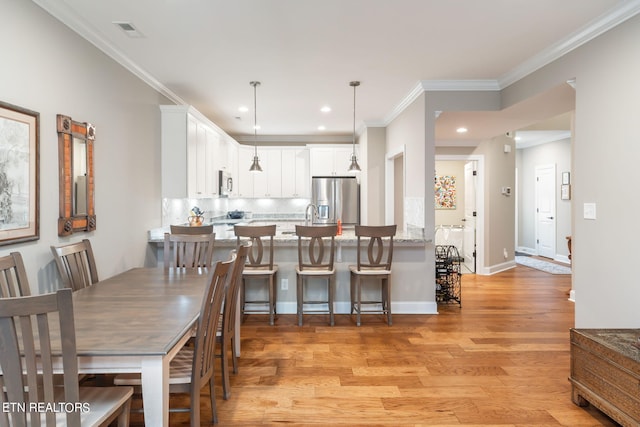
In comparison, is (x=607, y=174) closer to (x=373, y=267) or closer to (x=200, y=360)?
(x=373, y=267)

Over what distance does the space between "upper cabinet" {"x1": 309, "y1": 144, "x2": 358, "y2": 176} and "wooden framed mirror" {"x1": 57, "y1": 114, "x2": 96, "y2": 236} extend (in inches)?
175

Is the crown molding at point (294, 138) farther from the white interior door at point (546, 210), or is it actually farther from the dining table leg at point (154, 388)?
the dining table leg at point (154, 388)

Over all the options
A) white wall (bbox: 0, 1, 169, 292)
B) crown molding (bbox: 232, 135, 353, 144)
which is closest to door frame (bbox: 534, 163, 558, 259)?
crown molding (bbox: 232, 135, 353, 144)

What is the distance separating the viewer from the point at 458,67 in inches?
148

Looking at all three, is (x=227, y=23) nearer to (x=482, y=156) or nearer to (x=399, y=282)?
(x=399, y=282)

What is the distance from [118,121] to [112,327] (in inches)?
93.1

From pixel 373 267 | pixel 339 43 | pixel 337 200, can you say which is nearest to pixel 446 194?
pixel 337 200

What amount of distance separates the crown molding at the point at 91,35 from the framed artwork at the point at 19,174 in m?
0.76

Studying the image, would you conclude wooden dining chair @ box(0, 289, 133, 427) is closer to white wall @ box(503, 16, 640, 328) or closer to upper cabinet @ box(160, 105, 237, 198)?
upper cabinet @ box(160, 105, 237, 198)

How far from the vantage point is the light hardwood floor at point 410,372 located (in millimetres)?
2281

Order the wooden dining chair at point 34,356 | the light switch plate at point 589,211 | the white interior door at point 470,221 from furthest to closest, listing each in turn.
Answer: the white interior door at point 470,221, the light switch plate at point 589,211, the wooden dining chair at point 34,356

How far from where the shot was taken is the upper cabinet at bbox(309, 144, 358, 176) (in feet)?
23.2

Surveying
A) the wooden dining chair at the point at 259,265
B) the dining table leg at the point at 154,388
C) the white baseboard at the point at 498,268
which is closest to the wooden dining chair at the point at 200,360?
the dining table leg at the point at 154,388

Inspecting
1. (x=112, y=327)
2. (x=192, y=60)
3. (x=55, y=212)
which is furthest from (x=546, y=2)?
(x=55, y=212)
